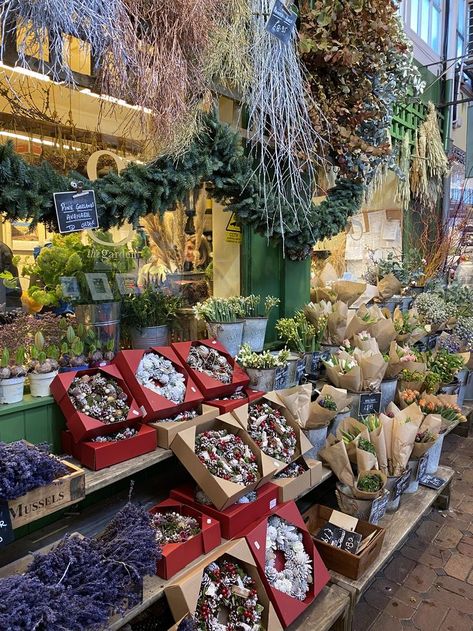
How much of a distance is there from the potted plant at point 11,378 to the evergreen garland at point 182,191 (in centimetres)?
51

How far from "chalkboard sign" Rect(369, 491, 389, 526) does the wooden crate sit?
1.43 meters

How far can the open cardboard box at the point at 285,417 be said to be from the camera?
2.09 m

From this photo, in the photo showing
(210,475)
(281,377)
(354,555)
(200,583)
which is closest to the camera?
(200,583)

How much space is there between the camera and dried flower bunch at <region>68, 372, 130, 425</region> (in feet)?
5.70

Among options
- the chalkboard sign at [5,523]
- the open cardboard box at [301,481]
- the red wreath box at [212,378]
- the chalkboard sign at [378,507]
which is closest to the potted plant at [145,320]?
the red wreath box at [212,378]

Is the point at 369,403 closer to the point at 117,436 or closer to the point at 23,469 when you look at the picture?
the point at 117,436

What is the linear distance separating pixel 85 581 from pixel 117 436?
1.81ft

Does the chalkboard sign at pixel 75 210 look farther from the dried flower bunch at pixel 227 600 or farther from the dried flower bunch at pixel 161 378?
the dried flower bunch at pixel 227 600

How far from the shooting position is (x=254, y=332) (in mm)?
2686

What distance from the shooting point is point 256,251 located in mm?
3057

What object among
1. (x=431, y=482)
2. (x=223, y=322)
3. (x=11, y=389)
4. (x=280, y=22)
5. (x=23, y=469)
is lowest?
(x=431, y=482)

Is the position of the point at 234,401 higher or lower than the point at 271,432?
higher

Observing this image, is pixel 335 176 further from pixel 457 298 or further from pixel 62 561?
pixel 62 561

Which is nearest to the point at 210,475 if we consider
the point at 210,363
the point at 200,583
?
the point at 200,583
